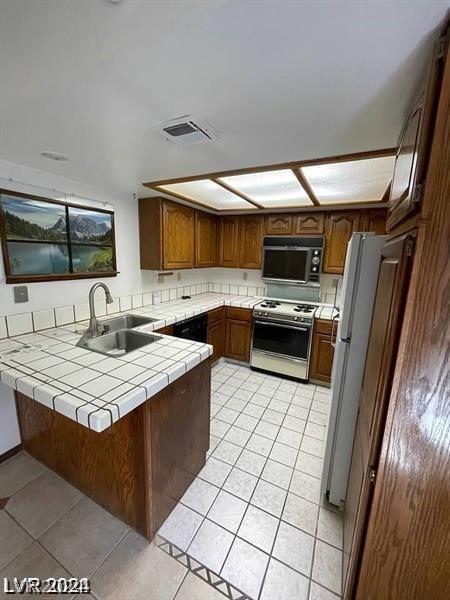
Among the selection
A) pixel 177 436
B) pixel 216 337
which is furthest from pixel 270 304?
pixel 177 436

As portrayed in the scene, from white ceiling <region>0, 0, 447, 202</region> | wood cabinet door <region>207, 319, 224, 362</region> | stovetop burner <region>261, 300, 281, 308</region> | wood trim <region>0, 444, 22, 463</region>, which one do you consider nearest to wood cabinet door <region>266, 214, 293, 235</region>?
stovetop burner <region>261, 300, 281, 308</region>

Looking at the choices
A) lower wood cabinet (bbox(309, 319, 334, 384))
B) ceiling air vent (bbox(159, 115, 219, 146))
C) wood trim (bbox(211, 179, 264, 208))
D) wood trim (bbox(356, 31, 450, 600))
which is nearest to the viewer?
wood trim (bbox(356, 31, 450, 600))

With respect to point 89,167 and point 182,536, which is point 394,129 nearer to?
point 89,167

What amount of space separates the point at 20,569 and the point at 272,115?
2.48 metres

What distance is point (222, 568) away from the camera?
1.24 m

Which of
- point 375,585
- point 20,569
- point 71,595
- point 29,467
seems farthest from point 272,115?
point 29,467

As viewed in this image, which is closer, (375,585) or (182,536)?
(375,585)

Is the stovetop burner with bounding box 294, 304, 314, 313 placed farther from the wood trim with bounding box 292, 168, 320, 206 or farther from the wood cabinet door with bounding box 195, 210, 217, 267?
the wood cabinet door with bounding box 195, 210, 217, 267

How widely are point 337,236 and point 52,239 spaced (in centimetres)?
291

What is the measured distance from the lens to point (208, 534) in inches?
54.5

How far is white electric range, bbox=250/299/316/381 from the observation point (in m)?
2.88

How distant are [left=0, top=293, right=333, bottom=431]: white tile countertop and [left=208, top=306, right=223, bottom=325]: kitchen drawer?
51.7 inches

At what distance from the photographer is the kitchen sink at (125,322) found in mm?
2264

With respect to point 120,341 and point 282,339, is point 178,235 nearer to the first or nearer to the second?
point 120,341
